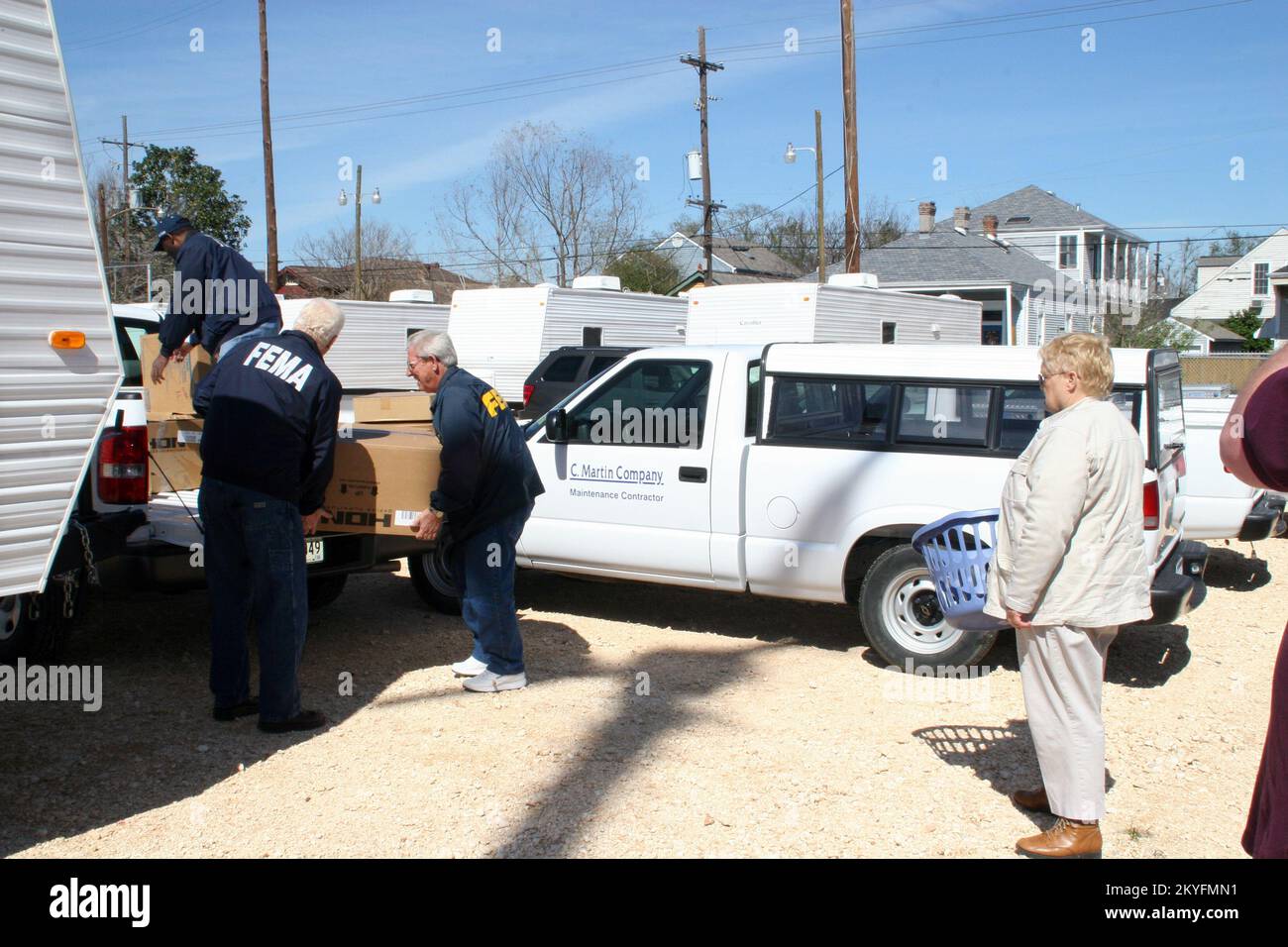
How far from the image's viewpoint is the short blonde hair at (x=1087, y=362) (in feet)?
12.4

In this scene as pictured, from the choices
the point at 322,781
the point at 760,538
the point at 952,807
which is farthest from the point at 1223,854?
the point at 322,781

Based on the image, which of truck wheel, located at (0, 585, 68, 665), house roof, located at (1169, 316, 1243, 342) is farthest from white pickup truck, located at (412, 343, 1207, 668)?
house roof, located at (1169, 316, 1243, 342)

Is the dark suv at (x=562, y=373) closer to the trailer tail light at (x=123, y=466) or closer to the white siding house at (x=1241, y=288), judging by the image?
the trailer tail light at (x=123, y=466)

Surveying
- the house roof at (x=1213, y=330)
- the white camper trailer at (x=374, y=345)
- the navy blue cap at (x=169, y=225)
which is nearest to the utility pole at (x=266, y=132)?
the white camper trailer at (x=374, y=345)

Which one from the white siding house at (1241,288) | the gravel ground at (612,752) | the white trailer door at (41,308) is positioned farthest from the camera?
the white siding house at (1241,288)

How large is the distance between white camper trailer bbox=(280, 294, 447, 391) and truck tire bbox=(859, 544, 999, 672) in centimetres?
1431

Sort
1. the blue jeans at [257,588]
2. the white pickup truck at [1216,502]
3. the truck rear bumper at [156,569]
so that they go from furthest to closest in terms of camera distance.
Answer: the white pickup truck at [1216,502], the truck rear bumper at [156,569], the blue jeans at [257,588]

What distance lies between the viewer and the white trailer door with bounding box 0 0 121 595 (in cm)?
362

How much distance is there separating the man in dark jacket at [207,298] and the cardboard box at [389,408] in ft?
2.37

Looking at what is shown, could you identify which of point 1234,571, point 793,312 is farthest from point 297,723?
point 793,312

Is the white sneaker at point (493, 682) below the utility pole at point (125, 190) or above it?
below

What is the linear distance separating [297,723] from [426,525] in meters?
1.11

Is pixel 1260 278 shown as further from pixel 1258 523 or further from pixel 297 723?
pixel 297 723

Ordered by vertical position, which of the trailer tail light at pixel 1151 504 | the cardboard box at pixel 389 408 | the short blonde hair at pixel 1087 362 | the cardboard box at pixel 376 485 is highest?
the short blonde hair at pixel 1087 362
